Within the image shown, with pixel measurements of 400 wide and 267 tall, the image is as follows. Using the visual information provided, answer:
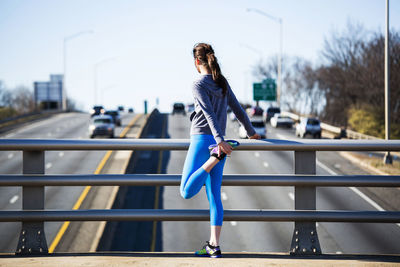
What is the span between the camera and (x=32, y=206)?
4777 millimetres

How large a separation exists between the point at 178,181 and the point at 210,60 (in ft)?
3.73

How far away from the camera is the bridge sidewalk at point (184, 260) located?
13.9 ft

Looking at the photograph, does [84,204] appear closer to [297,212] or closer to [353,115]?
[297,212]

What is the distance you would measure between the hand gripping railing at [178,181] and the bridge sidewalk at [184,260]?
0.30 metres

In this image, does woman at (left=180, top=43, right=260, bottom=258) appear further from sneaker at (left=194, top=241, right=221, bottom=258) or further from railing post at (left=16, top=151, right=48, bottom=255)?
railing post at (left=16, top=151, right=48, bottom=255)

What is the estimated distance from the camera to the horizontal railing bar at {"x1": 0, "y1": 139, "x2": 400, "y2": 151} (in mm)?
4738

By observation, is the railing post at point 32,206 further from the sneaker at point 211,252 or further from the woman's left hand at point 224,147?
the woman's left hand at point 224,147

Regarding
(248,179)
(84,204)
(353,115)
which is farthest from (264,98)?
(248,179)

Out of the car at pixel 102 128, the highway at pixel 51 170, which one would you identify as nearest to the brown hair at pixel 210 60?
the highway at pixel 51 170

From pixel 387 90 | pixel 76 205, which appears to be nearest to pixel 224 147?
pixel 76 205

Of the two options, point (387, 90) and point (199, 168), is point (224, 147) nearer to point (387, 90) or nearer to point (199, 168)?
point (199, 168)

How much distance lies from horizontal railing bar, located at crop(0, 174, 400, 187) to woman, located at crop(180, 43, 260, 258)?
20 cm

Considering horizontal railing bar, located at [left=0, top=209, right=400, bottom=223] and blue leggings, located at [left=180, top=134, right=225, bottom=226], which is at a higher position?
blue leggings, located at [left=180, top=134, right=225, bottom=226]

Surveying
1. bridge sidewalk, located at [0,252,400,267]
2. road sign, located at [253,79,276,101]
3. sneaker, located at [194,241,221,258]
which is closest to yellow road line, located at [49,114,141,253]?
bridge sidewalk, located at [0,252,400,267]
